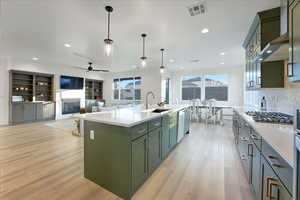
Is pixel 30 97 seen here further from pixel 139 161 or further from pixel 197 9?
pixel 197 9

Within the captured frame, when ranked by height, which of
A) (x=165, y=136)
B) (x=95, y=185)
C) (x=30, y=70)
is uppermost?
(x=30, y=70)

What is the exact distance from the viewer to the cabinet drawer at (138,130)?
1609mm

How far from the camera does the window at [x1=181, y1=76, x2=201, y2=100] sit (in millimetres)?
7846

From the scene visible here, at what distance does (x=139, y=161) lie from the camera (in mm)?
1747

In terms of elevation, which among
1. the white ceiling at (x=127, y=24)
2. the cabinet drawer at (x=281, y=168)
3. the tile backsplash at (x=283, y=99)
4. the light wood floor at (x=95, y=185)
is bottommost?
the light wood floor at (x=95, y=185)

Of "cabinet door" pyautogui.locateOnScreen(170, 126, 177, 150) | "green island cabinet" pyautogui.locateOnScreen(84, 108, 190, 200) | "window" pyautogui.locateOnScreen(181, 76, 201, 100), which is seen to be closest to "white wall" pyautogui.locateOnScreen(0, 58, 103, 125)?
"green island cabinet" pyautogui.locateOnScreen(84, 108, 190, 200)

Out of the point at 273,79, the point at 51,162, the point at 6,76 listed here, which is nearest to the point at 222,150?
the point at 273,79

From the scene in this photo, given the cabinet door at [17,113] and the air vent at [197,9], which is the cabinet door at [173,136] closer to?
the air vent at [197,9]

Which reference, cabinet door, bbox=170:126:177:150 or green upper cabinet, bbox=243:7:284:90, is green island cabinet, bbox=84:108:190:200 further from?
green upper cabinet, bbox=243:7:284:90

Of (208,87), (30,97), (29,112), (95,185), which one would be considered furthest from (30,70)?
(208,87)

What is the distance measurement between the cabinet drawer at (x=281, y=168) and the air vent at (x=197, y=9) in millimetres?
2208

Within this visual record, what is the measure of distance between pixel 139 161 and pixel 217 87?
7.00 m

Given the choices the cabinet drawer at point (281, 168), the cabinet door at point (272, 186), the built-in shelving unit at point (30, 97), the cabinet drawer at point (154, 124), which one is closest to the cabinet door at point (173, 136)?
the cabinet drawer at point (154, 124)

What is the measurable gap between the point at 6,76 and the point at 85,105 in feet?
11.9
